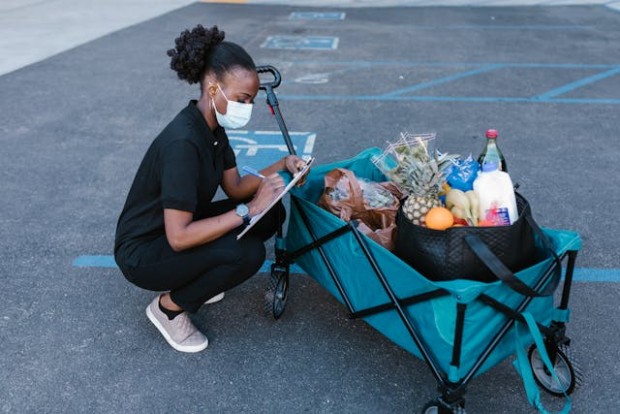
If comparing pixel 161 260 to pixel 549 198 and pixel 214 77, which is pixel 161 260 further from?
pixel 549 198

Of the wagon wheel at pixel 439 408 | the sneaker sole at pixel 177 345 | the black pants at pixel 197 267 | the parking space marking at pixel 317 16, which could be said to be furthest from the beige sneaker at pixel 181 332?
the parking space marking at pixel 317 16

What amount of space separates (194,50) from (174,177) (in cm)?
54

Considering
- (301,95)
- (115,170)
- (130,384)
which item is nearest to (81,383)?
(130,384)

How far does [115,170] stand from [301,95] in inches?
102

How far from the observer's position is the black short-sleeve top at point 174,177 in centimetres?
272

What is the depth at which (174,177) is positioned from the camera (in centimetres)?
271

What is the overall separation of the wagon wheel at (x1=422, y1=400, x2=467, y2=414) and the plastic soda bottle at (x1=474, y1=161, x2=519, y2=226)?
0.72 meters

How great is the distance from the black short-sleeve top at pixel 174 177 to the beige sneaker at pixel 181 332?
1.18ft

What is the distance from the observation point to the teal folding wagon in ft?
8.00

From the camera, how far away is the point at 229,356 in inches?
122

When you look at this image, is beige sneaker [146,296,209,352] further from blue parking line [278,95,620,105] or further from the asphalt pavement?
blue parking line [278,95,620,105]

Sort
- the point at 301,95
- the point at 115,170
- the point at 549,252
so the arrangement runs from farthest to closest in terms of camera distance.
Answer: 1. the point at 301,95
2. the point at 115,170
3. the point at 549,252

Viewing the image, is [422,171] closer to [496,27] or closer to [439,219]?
[439,219]

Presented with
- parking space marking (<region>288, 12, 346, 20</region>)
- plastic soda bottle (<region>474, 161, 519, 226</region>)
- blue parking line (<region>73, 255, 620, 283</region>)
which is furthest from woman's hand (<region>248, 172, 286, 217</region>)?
parking space marking (<region>288, 12, 346, 20</region>)
